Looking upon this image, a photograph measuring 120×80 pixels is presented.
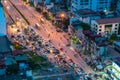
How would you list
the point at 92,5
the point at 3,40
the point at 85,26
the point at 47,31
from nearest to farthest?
the point at 3,40 → the point at 85,26 → the point at 47,31 → the point at 92,5

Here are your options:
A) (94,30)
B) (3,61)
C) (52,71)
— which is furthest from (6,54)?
(94,30)

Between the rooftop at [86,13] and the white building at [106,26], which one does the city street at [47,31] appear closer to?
the white building at [106,26]

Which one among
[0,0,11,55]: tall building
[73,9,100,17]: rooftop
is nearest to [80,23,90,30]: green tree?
[73,9,100,17]: rooftop

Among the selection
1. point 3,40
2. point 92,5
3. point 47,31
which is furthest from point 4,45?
point 92,5

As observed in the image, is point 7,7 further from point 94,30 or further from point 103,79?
point 103,79

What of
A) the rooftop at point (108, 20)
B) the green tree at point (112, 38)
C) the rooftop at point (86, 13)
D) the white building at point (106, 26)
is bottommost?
the green tree at point (112, 38)

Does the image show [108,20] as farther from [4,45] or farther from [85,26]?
[4,45]

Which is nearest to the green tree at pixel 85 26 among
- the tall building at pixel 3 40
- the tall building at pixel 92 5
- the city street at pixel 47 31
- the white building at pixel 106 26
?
the white building at pixel 106 26
